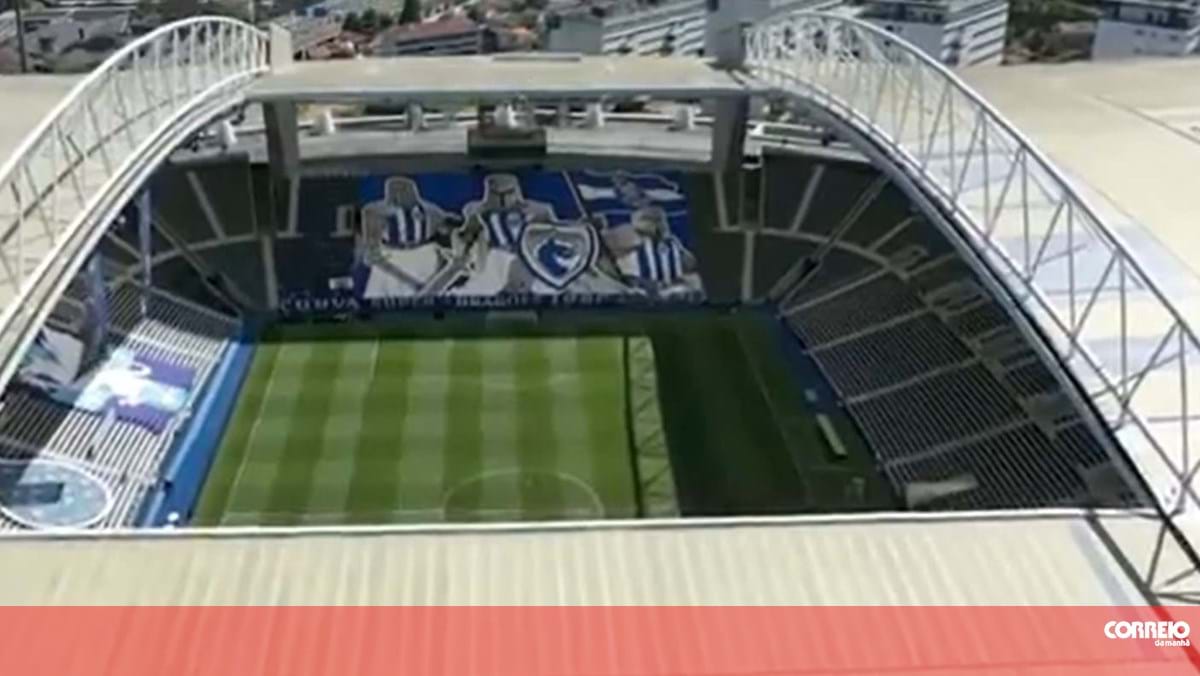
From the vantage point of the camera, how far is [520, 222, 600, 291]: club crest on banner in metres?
26.3

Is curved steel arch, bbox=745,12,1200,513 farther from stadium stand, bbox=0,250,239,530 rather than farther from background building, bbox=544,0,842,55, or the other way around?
stadium stand, bbox=0,250,239,530

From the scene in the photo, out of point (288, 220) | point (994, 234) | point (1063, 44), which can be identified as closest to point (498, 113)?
point (288, 220)

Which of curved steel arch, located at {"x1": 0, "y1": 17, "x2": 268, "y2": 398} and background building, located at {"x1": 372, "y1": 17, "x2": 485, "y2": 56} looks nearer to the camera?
curved steel arch, located at {"x1": 0, "y1": 17, "x2": 268, "y2": 398}

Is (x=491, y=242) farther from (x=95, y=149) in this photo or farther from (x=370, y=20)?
Result: (x=370, y=20)

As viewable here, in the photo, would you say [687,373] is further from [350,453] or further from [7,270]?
[7,270]

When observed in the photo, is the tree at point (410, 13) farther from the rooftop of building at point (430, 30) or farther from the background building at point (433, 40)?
the background building at point (433, 40)

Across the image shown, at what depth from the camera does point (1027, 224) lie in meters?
16.3

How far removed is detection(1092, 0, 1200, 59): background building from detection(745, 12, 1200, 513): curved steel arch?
53.7 feet

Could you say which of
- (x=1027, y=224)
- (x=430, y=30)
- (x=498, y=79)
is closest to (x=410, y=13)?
(x=430, y=30)

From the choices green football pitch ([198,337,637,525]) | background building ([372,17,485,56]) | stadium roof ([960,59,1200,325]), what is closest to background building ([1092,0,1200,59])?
stadium roof ([960,59,1200,325])

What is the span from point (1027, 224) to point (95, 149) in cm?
1121

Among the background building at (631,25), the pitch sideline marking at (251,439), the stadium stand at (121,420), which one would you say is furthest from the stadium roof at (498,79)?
the background building at (631,25)

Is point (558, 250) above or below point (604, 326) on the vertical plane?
above
